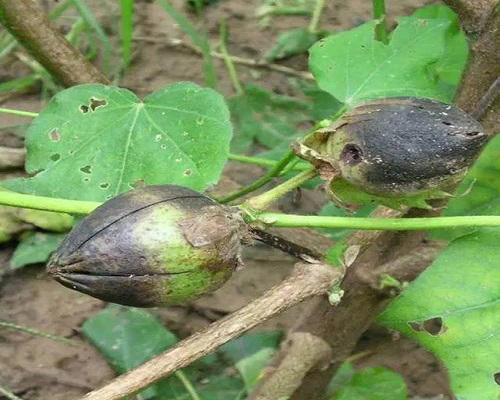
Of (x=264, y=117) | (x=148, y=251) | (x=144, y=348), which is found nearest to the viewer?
(x=148, y=251)

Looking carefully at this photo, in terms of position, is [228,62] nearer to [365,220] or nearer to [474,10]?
[474,10]

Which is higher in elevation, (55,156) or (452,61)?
(55,156)

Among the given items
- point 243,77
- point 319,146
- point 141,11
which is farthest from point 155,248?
point 141,11

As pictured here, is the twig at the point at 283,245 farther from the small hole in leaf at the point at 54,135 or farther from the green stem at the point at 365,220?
the small hole in leaf at the point at 54,135

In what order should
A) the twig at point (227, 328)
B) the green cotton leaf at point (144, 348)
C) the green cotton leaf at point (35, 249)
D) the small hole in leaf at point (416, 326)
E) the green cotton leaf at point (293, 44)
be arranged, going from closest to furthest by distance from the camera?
the twig at point (227, 328) < the small hole in leaf at point (416, 326) < the green cotton leaf at point (144, 348) < the green cotton leaf at point (35, 249) < the green cotton leaf at point (293, 44)

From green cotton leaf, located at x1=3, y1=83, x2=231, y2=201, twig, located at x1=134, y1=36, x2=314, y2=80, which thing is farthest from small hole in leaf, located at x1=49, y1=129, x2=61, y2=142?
twig, located at x1=134, y1=36, x2=314, y2=80

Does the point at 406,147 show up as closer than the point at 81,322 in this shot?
Yes

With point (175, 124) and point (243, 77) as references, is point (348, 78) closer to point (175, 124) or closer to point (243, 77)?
point (175, 124)

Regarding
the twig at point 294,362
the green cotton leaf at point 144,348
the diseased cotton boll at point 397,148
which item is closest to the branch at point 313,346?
the twig at point 294,362

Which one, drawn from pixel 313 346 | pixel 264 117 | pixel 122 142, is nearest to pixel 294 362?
pixel 313 346
